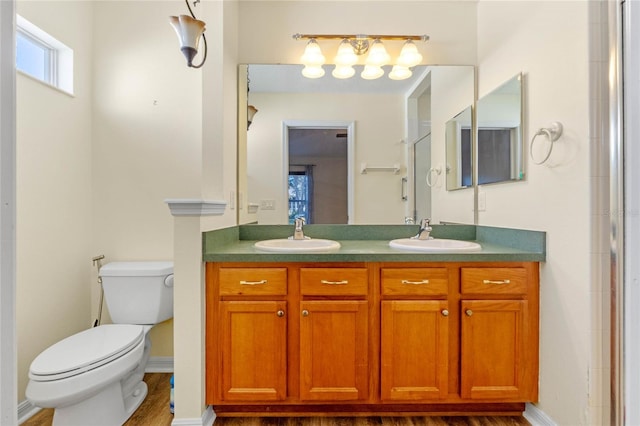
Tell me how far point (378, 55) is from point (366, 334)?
5.61ft

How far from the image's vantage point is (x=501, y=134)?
6.04 feet

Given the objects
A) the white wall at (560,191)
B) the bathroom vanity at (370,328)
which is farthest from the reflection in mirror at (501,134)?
the bathroom vanity at (370,328)

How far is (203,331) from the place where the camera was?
1.57m

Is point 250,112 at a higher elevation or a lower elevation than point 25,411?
higher

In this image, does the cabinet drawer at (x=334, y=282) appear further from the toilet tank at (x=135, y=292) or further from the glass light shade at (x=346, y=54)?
the glass light shade at (x=346, y=54)

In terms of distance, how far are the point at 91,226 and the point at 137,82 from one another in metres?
0.98

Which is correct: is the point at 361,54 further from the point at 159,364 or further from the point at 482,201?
the point at 159,364

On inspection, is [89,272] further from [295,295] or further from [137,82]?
[295,295]

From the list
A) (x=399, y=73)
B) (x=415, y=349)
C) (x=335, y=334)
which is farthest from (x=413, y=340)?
(x=399, y=73)

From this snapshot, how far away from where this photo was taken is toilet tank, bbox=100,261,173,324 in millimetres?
1909

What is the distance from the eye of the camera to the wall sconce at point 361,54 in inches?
82.4

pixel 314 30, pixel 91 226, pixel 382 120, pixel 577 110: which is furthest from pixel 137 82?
pixel 577 110

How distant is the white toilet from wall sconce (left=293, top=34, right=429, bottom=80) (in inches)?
63.2

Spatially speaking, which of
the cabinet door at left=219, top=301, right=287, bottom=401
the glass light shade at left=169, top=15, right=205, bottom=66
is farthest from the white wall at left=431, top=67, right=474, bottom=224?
the glass light shade at left=169, top=15, right=205, bottom=66
